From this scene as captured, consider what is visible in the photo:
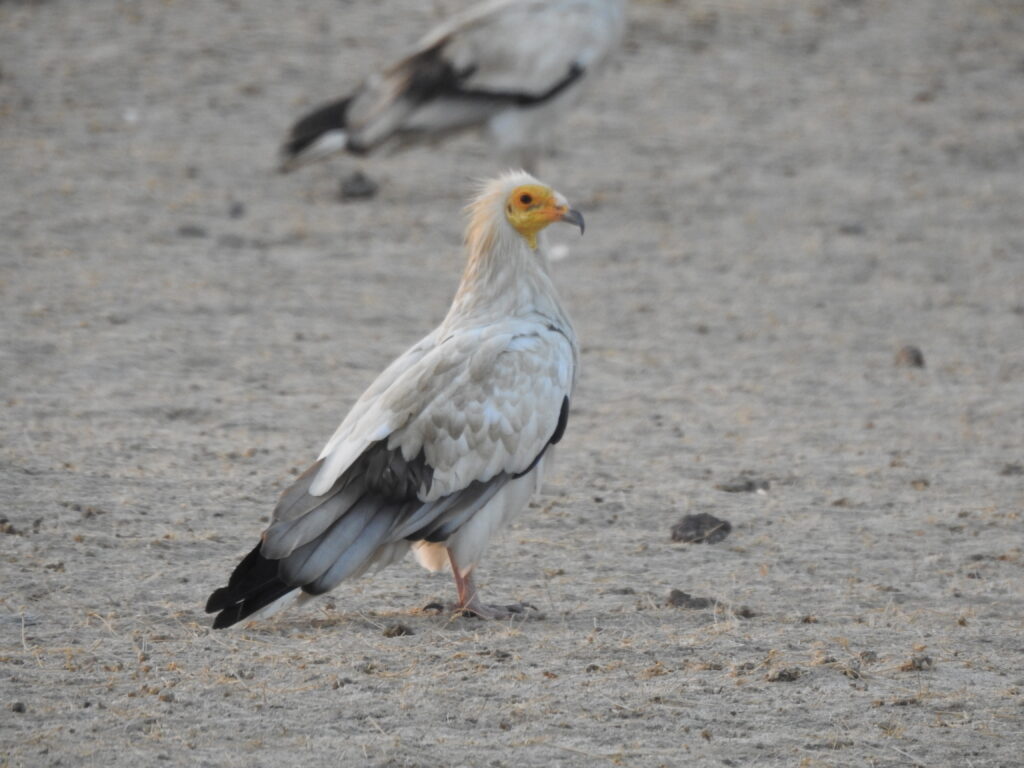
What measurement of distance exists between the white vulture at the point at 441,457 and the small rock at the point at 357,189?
15.7 feet

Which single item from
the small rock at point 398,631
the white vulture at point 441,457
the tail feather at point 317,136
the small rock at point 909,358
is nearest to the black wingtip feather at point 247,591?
the white vulture at point 441,457

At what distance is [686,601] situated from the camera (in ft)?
15.8

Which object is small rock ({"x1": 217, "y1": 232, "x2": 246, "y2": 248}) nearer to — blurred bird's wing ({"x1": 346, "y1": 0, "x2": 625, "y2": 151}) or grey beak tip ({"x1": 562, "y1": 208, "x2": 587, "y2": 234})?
blurred bird's wing ({"x1": 346, "y1": 0, "x2": 625, "y2": 151})

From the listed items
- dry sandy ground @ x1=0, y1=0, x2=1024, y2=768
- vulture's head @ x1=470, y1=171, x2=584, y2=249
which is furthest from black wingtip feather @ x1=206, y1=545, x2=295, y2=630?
vulture's head @ x1=470, y1=171, x2=584, y2=249

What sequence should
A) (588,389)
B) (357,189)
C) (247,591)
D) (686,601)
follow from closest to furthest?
(247,591), (686,601), (588,389), (357,189)

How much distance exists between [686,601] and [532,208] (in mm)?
1384

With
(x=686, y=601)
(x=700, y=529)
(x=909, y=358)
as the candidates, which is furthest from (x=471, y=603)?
(x=909, y=358)

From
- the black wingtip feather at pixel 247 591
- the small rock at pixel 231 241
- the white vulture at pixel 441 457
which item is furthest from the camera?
the small rock at pixel 231 241

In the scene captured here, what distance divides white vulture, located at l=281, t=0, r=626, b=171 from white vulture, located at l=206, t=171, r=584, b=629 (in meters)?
4.60

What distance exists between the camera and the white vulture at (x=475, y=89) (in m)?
9.56

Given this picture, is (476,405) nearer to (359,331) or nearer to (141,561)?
(141,561)

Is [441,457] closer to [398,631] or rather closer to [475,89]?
[398,631]

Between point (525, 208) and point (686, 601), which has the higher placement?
point (525, 208)

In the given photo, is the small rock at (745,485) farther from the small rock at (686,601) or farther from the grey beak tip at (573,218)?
the grey beak tip at (573,218)
